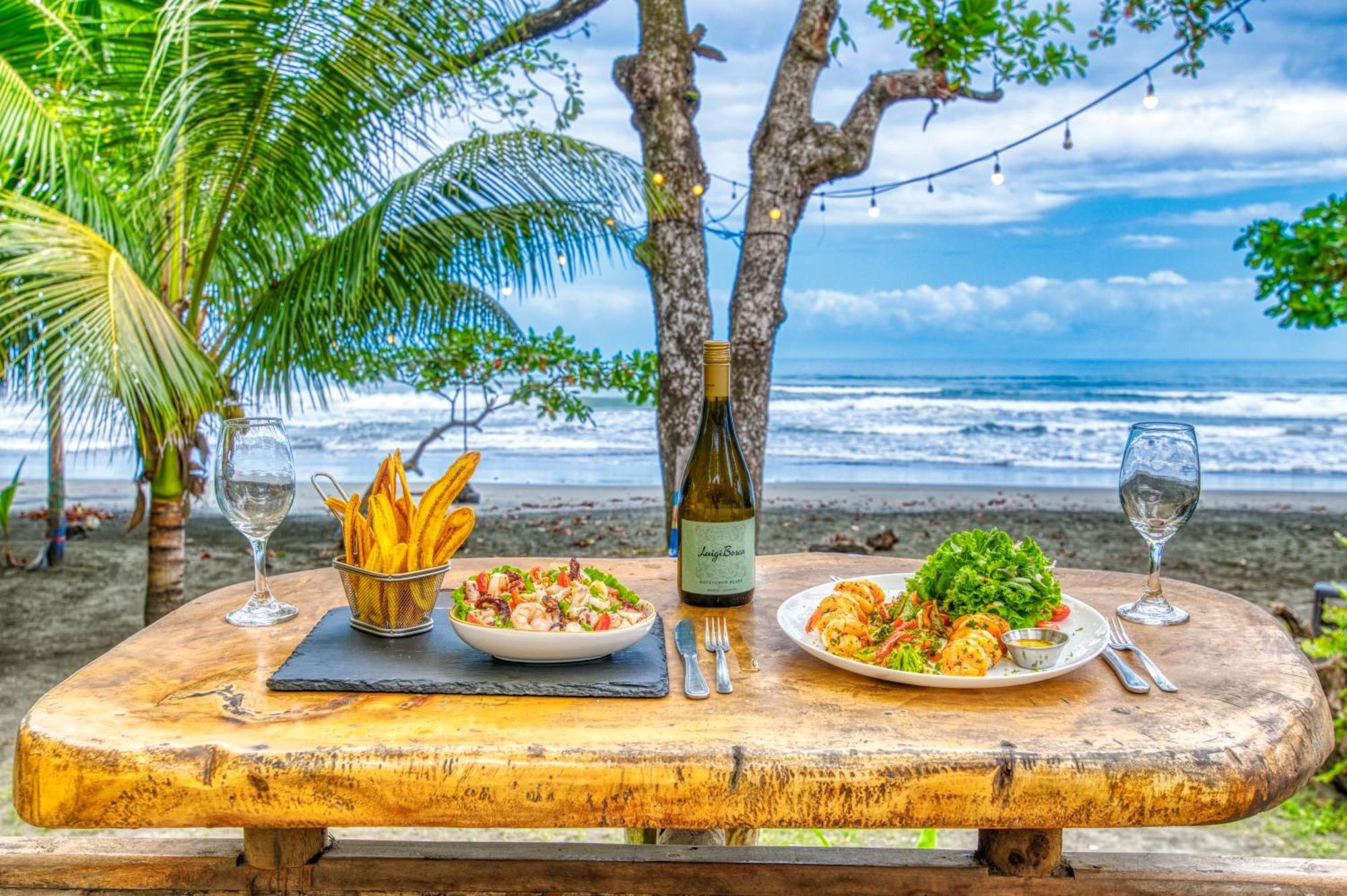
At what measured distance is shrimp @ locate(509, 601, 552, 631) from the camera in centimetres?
119

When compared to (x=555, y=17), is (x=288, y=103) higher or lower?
lower

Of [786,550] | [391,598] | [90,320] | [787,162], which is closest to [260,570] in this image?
[391,598]

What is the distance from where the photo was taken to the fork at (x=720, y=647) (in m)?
1.17

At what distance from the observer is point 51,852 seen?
140 cm

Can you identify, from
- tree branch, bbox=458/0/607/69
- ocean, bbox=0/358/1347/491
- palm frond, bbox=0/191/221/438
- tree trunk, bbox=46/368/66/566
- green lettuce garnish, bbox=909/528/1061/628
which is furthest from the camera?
ocean, bbox=0/358/1347/491

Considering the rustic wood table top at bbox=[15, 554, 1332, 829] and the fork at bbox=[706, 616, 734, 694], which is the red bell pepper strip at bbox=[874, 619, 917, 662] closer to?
the rustic wood table top at bbox=[15, 554, 1332, 829]

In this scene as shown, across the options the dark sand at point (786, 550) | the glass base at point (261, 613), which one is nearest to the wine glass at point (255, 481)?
the glass base at point (261, 613)

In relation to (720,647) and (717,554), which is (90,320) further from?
(720,647)

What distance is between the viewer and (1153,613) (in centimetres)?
149

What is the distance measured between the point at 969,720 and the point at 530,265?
2993 mm

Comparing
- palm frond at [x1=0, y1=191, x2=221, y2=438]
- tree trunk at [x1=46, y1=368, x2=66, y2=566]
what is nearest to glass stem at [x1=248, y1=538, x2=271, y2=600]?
palm frond at [x1=0, y1=191, x2=221, y2=438]

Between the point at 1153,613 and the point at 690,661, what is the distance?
2.54 ft

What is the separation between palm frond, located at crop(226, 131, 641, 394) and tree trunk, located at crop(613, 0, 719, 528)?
2.15 ft

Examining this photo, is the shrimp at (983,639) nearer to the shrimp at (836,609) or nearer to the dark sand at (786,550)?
the shrimp at (836,609)
